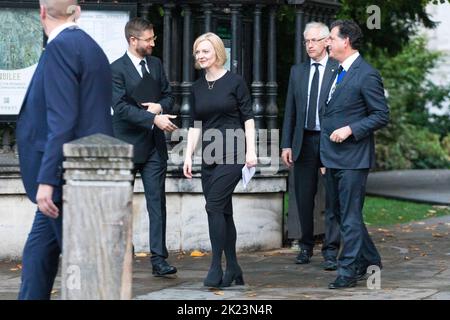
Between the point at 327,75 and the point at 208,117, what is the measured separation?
5.78 feet

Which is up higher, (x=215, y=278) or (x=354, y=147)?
(x=354, y=147)

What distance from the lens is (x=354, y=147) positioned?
902 cm

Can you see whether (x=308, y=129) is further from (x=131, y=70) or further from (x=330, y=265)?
(x=131, y=70)

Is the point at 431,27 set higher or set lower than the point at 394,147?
higher

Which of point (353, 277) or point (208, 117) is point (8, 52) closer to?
point (208, 117)

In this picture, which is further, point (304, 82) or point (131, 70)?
point (304, 82)

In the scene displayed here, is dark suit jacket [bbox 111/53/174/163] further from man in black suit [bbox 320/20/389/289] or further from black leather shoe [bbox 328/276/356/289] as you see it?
black leather shoe [bbox 328/276/356/289]

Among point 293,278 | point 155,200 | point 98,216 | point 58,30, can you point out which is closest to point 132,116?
point 155,200

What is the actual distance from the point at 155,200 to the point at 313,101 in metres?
1.71

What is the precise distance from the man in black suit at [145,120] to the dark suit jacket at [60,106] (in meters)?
3.01

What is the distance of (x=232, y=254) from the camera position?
29.9 ft

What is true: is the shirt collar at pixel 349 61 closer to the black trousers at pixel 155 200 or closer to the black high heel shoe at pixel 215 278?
the black trousers at pixel 155 200
